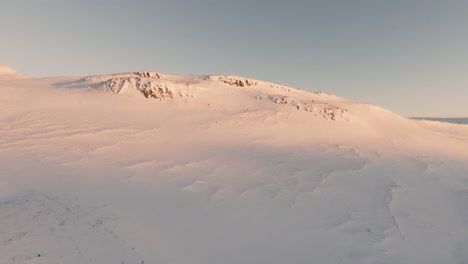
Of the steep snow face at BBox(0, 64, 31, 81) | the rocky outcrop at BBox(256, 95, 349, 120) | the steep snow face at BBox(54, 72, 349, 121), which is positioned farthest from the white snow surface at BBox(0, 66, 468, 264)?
the steep snow face at BBox(0, 64, 31, 81)

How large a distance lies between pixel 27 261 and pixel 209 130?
6661 millimetres

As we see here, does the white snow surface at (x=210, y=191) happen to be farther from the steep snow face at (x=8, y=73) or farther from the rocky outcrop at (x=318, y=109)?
the steep snow face at (x=8, y=73)

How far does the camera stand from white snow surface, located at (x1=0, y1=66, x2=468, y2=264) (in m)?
3.04

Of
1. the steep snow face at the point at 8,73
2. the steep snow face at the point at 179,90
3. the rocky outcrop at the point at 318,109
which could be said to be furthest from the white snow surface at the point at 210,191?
the steep snow face at the point at 8,73

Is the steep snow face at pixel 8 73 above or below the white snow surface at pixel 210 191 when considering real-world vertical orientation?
above

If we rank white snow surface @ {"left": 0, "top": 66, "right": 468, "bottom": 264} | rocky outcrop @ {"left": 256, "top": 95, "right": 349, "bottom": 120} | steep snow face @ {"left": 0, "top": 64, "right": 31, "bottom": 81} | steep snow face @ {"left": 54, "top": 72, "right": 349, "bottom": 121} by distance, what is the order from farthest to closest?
1. steep snow face @ {"left": 0, "top": 64, "right": 31, "bottom": 81}
2. rocky outcrop @ {"left": 256, "top": 95, "right": 349, "bottom": 120}
3. steep snow face @ {"left": 54, "top": 72, "right": 349, "bottom": 121}
4. white snow surface @ {"left": 0, "top": 66, "right": 468, "bottom": 264}

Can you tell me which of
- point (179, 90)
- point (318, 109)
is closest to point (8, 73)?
point (179, 90)

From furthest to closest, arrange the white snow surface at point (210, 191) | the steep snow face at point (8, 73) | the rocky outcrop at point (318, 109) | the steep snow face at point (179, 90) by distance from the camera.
Answer: the steep snow face at point (8, 73), the rocky outcrop at point (318, 109), the steep snow face at point (179, 90), the white snow surface at point (210, 191)

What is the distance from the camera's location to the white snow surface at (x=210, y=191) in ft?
9.99

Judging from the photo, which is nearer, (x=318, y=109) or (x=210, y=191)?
(x=210, y=191)

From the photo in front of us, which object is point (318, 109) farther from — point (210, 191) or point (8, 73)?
point (8, 73)

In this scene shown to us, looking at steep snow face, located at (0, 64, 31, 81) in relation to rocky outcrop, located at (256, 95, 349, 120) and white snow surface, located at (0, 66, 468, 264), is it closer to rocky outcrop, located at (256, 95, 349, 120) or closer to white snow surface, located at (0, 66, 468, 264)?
white snow surface, located at (0, 66, 468, 264)

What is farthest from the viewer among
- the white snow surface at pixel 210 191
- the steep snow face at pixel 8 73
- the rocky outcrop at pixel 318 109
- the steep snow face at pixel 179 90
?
the steep snow face at pixel 8 73

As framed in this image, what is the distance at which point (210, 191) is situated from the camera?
4484 mm
